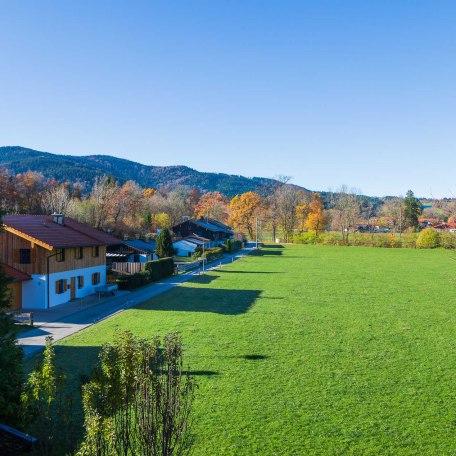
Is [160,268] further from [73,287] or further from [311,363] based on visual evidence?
[311,363]

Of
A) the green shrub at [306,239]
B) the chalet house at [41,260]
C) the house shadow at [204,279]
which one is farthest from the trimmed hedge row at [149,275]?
the green shrub at [306,239]

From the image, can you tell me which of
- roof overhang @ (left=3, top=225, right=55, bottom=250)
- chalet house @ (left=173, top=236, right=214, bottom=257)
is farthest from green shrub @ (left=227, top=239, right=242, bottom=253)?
roof overhang @ (left=3, top=225, right=55, bottom=250)

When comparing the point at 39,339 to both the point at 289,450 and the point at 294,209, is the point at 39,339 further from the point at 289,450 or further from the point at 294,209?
the point at 294,209

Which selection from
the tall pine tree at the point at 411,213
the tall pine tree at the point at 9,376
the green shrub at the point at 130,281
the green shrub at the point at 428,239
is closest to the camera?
the tall pine tree at the point at 9,376

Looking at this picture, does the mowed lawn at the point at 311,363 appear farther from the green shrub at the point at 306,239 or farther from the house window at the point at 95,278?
the green shrub at the point at 306,239

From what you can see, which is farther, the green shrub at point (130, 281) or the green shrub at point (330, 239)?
the green shrub at point (330, 239)

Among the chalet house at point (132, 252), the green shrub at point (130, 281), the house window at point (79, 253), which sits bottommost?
the green shrub at point (130, 281)
